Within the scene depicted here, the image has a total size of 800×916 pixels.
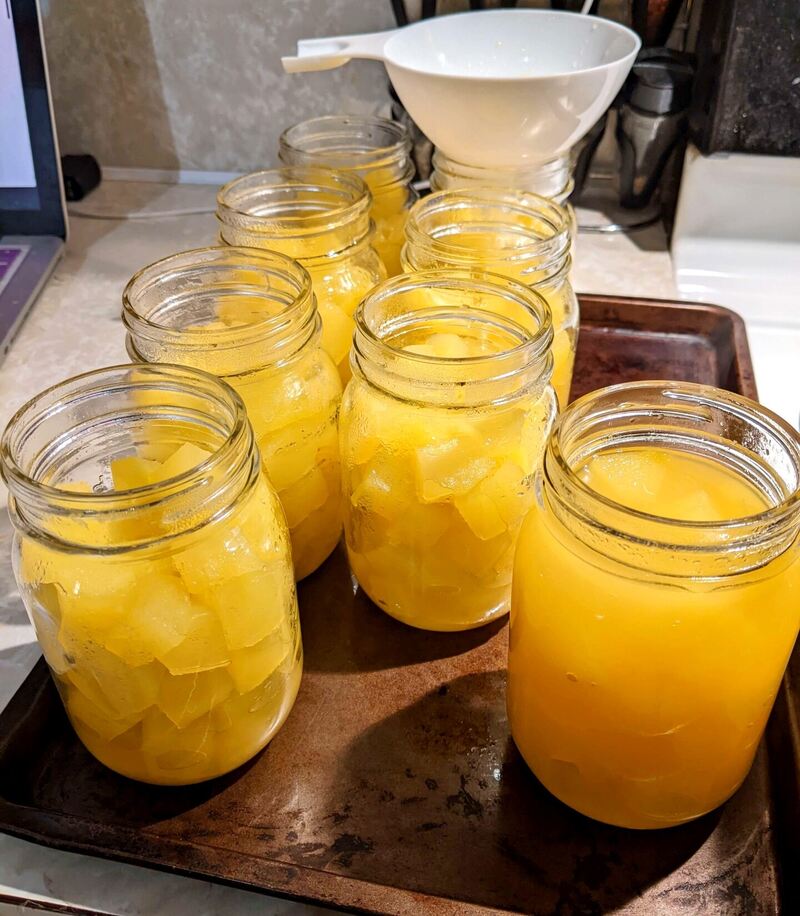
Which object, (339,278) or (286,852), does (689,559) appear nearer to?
(286,852)

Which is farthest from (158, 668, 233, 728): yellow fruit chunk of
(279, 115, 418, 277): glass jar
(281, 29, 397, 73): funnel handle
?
(281, 29, 397, 73): funnel handle

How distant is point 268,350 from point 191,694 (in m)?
0.24

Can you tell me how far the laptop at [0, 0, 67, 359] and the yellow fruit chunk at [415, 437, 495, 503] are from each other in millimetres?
724

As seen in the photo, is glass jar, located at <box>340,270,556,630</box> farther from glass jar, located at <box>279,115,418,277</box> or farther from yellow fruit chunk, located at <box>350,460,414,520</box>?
glass jar, located at <box>279,115,418,277</box>

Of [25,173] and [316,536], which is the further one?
[25,173]

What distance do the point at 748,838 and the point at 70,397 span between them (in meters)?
0.51

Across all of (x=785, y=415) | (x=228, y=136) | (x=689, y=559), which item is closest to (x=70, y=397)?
(x=689, y=559)

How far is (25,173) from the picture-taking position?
1.16 m

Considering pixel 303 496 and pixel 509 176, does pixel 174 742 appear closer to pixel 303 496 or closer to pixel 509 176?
pixel 303 496

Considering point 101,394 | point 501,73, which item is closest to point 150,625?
point 101,394

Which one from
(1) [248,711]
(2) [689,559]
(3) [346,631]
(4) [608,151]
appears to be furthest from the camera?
(4) [608,151]

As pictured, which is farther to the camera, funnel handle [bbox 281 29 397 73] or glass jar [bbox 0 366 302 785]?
funnel handle [bbox 281 29 397 73]

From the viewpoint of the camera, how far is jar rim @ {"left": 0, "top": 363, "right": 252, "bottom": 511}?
16.9 inches

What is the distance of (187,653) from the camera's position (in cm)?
46
